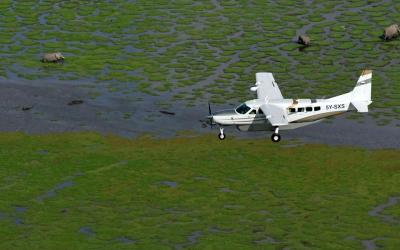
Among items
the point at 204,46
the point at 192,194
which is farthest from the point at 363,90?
the point at 204,46

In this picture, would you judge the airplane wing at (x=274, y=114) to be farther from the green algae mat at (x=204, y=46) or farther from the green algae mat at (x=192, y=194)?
the green algae mat at (x=204, y=46)

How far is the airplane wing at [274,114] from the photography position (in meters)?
77.6

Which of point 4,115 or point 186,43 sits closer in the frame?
point 4,115

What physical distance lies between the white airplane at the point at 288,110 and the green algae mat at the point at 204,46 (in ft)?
32.4

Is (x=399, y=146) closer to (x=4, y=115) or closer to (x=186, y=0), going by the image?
(x=4, y=115)

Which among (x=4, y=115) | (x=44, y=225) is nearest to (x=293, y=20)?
(x=4, y=115)

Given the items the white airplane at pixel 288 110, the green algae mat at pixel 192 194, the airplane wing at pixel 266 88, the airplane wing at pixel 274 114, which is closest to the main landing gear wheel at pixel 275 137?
the white airplane at pixel 288 110

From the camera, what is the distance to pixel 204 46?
11300 cm

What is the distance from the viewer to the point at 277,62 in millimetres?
106812

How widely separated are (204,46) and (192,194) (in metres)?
40.0

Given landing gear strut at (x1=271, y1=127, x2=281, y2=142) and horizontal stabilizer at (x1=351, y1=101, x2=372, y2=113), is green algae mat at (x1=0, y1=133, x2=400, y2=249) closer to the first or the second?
landing gear strut at (x1=271, y1=127, x2=281, y2=142)

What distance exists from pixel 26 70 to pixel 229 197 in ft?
129

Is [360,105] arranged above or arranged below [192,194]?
above

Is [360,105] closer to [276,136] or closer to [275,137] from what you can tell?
[276,136]
